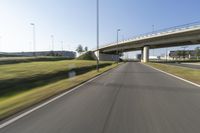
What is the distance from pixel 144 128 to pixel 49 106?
163 inches

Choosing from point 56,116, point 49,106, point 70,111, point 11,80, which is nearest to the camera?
point 56,116

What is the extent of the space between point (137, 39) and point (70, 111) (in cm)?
7479

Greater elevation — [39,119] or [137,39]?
[137,39]


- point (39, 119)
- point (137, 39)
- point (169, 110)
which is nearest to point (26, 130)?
point (39, 119)

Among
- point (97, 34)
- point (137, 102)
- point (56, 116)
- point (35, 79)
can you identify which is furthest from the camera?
point (97, 34)

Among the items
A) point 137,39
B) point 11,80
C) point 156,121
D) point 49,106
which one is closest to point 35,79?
point 11,80

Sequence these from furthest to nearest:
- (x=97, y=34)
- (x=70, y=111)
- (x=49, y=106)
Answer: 1. (x=97, y=34)
2. (x=49, y=106)
3. (x=70, y=111)

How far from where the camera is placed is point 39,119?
7.00 m

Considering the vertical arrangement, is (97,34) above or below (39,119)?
above

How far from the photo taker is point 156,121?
674 cm

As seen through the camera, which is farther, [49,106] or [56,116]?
[49,106]

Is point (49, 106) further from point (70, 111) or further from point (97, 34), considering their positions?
point (97, 34)

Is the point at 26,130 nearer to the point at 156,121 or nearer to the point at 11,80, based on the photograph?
the point at 156,121

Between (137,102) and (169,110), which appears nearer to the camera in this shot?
(169,110)
